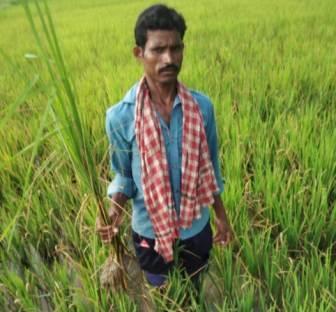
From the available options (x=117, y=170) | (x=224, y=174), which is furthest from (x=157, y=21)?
(x=224, y=174)

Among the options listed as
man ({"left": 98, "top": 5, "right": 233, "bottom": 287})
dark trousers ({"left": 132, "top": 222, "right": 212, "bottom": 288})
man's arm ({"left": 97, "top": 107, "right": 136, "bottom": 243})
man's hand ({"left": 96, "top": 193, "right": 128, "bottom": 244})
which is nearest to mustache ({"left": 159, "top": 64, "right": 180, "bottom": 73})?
man ({"left": 98, "top": 5, "right": 233, "bottom": 287})

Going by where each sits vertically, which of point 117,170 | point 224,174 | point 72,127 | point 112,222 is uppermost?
point 72,127

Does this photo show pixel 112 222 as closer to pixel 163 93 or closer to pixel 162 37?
pixel 163 93

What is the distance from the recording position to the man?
976 millimetres

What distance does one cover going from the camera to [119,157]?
109 centimetres

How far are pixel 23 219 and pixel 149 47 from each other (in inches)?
41.5

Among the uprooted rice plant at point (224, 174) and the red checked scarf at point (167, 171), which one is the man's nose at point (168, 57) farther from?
the uprooted rice plant at point (224, 174)

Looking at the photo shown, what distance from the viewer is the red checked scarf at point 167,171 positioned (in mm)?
1011

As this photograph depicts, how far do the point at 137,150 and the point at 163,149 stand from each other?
0.26 ft

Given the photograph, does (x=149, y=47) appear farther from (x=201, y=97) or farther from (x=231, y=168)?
(x=231, y=168)

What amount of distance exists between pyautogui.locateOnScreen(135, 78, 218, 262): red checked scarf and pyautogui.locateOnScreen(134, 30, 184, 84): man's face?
0.21 ft

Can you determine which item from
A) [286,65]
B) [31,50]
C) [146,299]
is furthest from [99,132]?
[31,50]

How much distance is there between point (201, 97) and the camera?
109 centimetres

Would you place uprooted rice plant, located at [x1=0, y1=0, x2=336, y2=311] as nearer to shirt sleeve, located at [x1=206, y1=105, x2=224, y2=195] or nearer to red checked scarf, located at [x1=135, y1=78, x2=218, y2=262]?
red checked scarf, located at [x1=135, y1=78, x2=218, y2=262]
